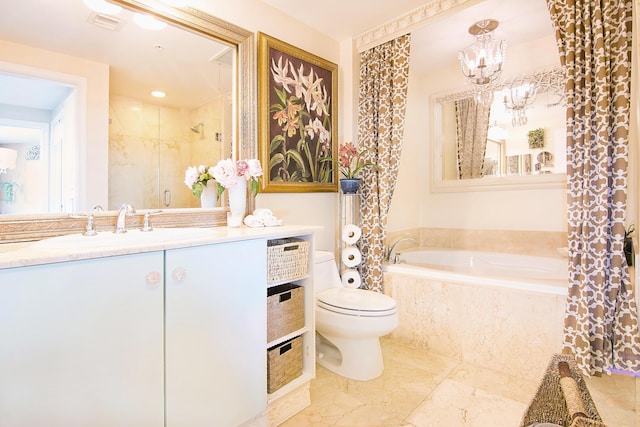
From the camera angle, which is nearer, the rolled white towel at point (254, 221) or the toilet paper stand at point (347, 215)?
the rolled white towel at point (254, 221)

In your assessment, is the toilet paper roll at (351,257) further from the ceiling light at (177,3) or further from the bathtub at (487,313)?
the ceiling light at (177,3)

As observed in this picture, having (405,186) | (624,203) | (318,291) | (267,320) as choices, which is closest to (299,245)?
(267,320)

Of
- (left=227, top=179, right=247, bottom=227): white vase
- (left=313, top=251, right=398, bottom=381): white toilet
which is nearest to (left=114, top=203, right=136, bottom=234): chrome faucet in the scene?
A: (left=227, top=179, right=247, bottom=227): white vase

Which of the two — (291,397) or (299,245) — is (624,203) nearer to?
(299,245)

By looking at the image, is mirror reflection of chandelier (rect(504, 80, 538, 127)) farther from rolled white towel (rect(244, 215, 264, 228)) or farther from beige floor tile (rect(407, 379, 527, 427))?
rolled white towel (rect(244, 215, 264, 228))

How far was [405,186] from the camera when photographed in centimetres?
329

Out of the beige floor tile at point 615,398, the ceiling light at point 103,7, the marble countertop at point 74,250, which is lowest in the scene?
the beige floor tile at point 615,398

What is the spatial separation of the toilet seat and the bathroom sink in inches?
34.8

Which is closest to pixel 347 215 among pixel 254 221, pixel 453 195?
pixel 254 221

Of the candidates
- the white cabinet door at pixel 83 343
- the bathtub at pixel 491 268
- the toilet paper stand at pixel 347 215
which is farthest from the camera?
the toilet paper stand at pixel 347 215

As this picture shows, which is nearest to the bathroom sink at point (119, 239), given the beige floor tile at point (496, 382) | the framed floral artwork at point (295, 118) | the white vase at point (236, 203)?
the white vase at point (236, 203)

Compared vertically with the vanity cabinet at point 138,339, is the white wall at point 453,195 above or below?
above

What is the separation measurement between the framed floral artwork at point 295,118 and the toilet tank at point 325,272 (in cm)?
51

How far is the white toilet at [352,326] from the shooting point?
1884mm
